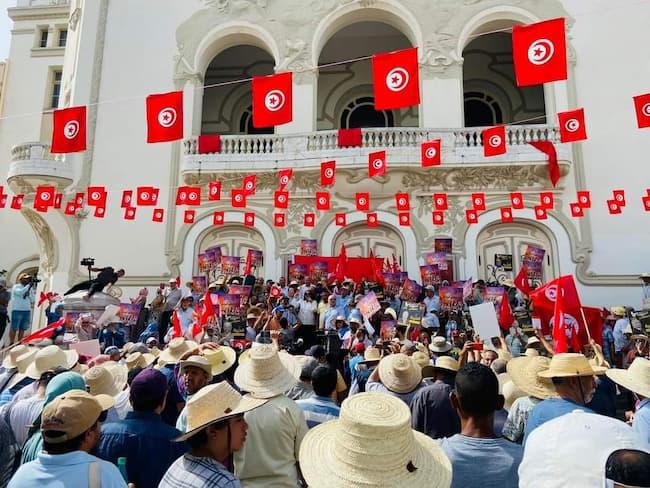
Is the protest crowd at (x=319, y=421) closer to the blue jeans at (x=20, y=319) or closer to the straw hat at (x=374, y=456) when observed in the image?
the straw hat at (x=374, y=456)

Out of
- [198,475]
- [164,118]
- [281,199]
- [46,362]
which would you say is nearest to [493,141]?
[281,199]

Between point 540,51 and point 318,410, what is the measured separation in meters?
8.49

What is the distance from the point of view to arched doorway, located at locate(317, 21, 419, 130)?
2086 cm

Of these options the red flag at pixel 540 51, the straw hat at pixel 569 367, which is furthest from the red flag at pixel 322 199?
the straw hat at pixel 569 367

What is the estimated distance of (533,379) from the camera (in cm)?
422

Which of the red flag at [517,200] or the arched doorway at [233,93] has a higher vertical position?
the arched doorway at [233,93]

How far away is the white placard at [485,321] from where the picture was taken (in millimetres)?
8164

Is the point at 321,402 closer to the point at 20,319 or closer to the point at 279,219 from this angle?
the point at 279,219

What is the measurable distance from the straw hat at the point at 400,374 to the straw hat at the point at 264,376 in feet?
3.52

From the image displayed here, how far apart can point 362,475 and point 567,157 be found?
1596cm

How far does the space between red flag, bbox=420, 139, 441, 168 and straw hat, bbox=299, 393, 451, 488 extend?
43.5 feet

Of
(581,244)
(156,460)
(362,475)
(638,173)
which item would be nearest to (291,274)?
(581,244)

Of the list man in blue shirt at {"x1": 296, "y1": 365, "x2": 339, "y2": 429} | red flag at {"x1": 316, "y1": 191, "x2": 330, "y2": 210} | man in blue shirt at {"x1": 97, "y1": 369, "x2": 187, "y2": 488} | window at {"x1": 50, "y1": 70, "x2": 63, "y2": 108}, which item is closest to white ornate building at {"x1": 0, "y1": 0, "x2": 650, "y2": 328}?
red flag at {"x1": 316, "y1": 191, "x2": 330, "y2": 210}

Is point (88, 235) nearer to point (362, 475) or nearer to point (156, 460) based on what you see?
point (156, 460)
